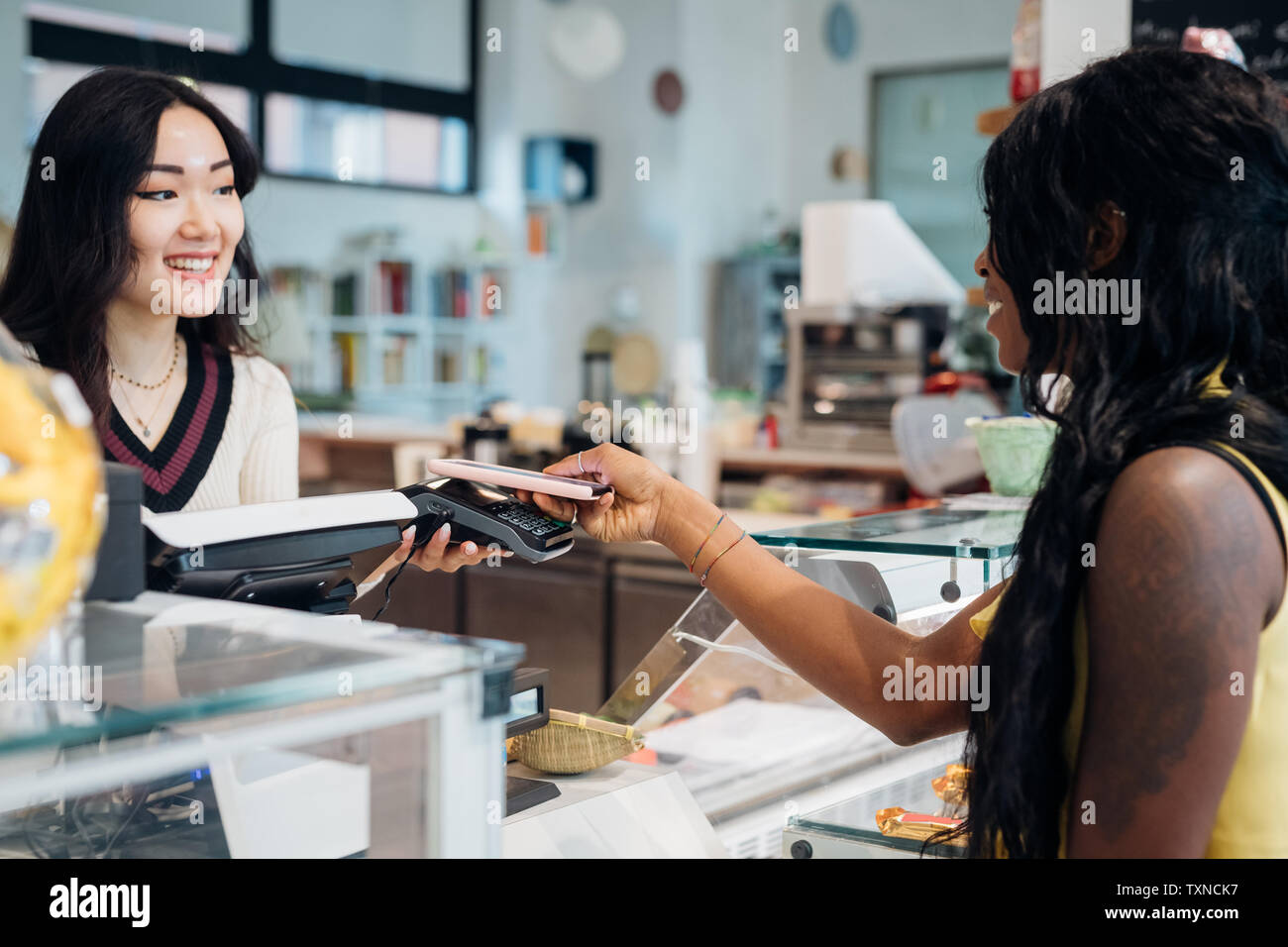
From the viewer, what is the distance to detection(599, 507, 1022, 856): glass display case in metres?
1.55

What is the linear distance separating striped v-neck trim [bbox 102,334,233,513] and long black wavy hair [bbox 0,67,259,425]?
2.3 inches

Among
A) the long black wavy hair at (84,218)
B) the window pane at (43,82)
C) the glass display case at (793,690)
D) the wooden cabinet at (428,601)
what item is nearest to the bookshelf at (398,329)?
the window pane at (43,82)

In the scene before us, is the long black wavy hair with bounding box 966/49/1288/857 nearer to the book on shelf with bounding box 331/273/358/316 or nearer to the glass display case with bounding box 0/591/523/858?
the glass display case with bounding box 0/591/523/858

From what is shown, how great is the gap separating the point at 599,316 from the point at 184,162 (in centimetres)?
779

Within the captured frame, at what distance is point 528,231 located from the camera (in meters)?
9.50

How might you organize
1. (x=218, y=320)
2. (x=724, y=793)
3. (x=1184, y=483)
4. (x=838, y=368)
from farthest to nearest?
(x=838, y=368) → (x=218, y=320) → (x=724, y=793) → (x=1184, y=483)

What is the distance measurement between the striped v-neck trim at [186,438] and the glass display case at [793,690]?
2.63 feet

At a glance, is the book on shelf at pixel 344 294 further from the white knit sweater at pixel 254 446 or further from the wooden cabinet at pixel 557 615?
the white knit sweater at pixel 254 446

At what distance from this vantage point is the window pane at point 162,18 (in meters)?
7.39
